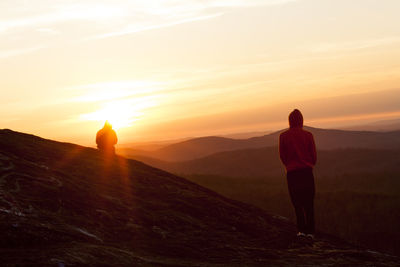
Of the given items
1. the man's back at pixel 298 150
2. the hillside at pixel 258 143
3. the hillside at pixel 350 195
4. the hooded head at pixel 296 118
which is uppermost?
the hillside at pixel 258 143

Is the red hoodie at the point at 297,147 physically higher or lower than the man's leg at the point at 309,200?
higher

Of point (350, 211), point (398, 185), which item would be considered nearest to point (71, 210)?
point (350, 211)

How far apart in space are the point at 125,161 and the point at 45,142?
1.89 m

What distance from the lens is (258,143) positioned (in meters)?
117

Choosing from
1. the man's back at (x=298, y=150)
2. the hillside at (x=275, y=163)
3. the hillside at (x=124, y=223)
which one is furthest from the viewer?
the hillside at (x=275, y=163)

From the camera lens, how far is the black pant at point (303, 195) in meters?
11.2

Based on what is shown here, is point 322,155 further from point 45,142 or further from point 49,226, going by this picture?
point 49,226

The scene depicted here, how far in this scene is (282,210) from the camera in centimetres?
1906

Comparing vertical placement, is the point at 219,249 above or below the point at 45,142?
below

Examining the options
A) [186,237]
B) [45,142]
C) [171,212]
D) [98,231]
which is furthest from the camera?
[45,142]

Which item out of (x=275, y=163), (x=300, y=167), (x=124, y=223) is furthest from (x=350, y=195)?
(x=275, y=163)

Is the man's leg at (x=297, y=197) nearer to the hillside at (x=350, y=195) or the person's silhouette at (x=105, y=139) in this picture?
the hillside at (x=350, y=195)

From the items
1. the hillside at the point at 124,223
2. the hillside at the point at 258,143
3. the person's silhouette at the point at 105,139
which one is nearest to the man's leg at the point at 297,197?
the hillside at the point at 124,223

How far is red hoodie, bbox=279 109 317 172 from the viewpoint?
1113cm
